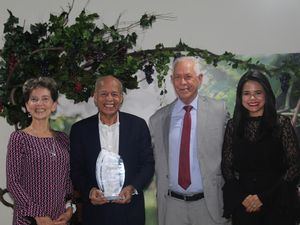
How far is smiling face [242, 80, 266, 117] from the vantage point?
2.31 meters

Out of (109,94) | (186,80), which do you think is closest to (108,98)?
(109,94)

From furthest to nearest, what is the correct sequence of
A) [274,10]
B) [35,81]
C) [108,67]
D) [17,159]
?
[274,10] < [108,67] < [35,81] < [17,159]

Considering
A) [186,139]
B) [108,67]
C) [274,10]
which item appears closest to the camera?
[186,139]

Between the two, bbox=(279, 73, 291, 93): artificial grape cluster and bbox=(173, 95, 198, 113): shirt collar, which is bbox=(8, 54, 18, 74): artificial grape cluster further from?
bbox=(279, 73, 291, 93): artificial grape cluster

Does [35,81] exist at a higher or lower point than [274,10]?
lower

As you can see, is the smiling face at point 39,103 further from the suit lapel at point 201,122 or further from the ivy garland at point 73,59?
the suit lapel at point 201,122

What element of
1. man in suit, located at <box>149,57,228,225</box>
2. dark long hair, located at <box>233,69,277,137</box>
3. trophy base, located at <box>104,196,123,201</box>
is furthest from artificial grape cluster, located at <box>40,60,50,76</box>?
dark long hair, located at <box>233,69,277,137</box>

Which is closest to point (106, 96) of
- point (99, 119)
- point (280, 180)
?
point (99, 119)

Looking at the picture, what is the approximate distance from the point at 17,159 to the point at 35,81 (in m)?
0.46

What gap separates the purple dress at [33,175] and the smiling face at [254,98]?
1152mm

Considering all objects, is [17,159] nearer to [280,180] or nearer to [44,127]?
[44,127]

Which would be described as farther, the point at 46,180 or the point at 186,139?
the point at 186,139

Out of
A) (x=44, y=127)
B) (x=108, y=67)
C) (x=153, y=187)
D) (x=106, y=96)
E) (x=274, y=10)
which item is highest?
(x=274, y=10)

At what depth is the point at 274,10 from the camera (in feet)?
9.43
